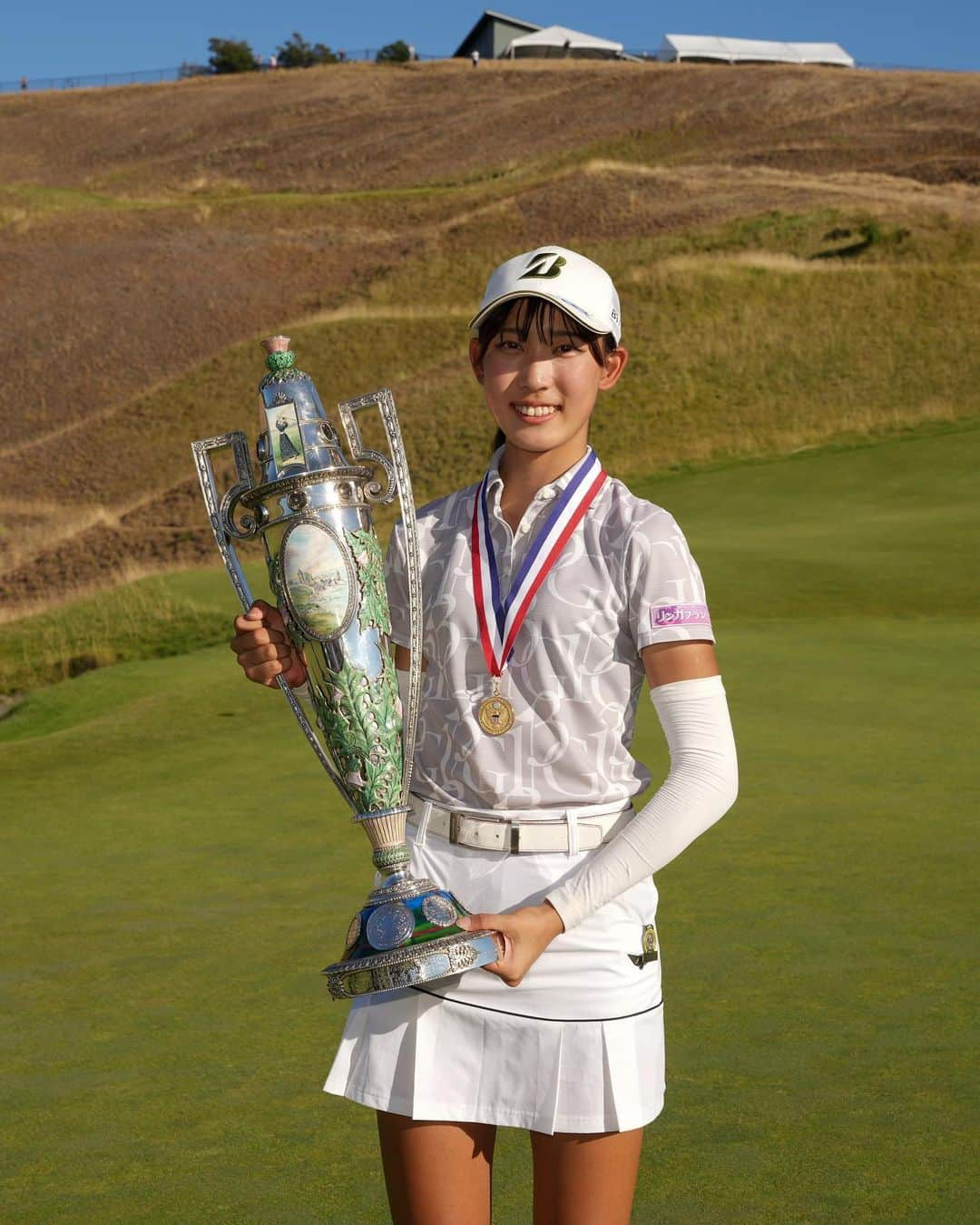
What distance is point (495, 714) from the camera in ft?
8.14

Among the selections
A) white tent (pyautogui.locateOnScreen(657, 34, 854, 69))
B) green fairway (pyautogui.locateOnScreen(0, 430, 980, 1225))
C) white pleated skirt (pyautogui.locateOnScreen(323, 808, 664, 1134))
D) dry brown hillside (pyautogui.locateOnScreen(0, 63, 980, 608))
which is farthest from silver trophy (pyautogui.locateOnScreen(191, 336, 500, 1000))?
white tent (pyautogui.locateOnScreen(657, 34, 854, 69))

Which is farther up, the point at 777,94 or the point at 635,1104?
the point at 777,94

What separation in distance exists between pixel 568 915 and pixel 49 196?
57.4m

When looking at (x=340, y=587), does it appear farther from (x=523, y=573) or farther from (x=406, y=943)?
(x=406, y=943)

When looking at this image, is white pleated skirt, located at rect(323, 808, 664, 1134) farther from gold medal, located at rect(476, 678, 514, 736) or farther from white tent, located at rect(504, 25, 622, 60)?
white tent, located at rect(504, 25, 622, 60)

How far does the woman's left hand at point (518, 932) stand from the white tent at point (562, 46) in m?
87.4

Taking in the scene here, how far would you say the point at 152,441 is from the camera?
3741cm

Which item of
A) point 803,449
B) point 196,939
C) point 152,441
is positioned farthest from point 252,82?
point 196,939

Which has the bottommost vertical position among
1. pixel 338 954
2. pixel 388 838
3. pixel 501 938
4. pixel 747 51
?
pixel 338 954

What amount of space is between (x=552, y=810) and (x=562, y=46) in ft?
290

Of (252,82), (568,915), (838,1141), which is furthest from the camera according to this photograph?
(252,82)

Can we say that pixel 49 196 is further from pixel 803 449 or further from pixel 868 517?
pixel 868 517

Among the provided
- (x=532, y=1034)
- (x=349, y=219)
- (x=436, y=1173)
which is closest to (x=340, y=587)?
(x=532, y=1034)

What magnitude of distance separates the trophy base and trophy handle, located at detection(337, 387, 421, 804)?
175 mm
